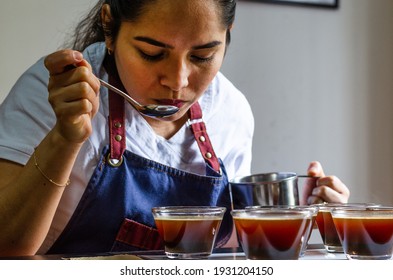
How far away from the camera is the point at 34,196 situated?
94 cm

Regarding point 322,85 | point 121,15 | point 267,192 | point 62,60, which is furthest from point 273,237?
point 322,85

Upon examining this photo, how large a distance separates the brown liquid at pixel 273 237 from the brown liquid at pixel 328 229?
0.13 m

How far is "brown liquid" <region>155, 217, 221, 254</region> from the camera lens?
2.72 ft

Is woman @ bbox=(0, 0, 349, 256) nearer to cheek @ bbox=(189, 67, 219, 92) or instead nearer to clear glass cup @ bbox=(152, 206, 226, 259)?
cheek @ bbox=(189, 67, 219, 92)

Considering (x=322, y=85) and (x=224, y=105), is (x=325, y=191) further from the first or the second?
(x=322, y=85)

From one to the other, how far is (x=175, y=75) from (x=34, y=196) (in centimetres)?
32

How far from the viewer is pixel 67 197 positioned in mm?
1089

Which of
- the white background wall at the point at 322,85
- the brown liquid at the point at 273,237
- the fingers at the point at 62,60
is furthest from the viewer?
the white background wall at the point at 322,85

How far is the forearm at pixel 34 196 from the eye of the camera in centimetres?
93

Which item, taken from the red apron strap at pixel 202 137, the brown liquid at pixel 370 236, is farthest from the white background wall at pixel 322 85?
the brown liquid at pixel 370 236

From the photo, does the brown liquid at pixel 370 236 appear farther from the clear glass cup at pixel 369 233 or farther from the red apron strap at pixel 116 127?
the red apron strap at pixel 116 127

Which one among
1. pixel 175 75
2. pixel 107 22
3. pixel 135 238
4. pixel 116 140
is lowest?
pixel 135 238

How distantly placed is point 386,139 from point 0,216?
1.47 meters

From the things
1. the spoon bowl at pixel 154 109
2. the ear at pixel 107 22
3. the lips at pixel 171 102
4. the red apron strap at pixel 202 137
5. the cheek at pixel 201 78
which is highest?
the ear at pixel 107 22
